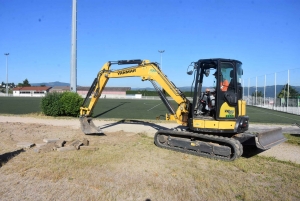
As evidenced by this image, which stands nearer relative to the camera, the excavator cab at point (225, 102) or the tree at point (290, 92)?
the excavator cab at point (225, 102)

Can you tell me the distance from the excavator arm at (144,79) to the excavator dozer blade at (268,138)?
8.02ft

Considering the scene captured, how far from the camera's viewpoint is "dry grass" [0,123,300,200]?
17.2ft

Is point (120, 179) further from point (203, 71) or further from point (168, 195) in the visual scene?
point (203, 71)

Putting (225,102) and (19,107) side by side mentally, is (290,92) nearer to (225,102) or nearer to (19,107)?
(225,102)

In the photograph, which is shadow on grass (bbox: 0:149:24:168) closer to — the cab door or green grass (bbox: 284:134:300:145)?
the cab door

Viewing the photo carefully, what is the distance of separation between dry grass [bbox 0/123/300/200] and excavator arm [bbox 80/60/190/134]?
1534mm

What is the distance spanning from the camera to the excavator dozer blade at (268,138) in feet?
25.5

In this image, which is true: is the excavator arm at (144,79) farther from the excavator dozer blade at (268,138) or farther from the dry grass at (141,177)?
the excavator dozer blade at (268,138)

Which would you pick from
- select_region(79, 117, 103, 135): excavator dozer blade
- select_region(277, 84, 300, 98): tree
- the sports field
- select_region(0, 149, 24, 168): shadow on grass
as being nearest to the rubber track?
the sports field

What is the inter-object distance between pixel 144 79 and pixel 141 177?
4957mm

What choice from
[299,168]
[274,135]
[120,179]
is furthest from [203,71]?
[120,179]

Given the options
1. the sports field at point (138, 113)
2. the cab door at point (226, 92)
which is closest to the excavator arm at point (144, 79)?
the cab door at point (226, 92)

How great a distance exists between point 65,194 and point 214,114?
493cm

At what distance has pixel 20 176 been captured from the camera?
Answer: 6020 mm
